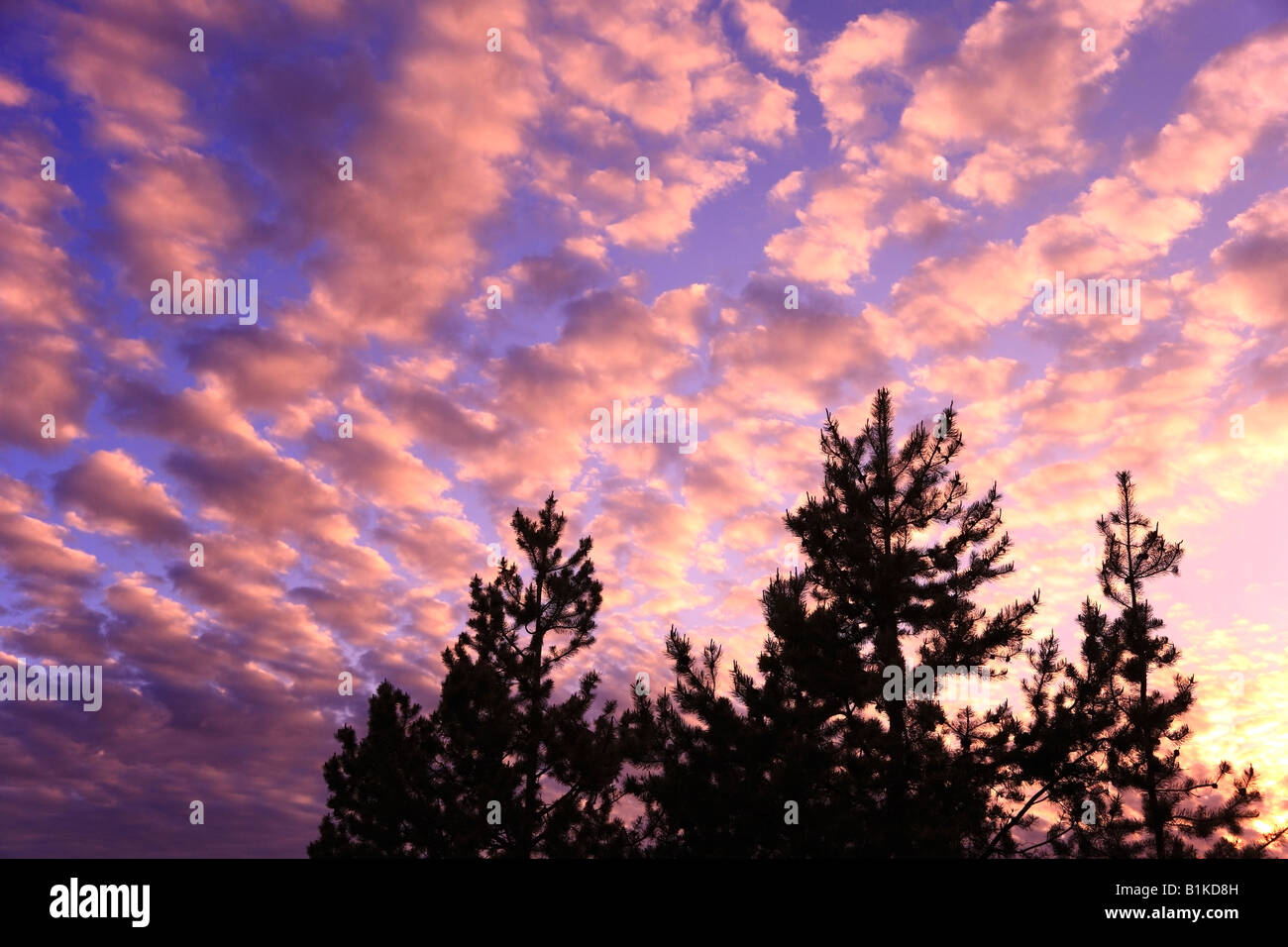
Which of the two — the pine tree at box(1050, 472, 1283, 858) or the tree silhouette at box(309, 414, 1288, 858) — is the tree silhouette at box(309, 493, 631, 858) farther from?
the pine tree at box(1050, 472, 1283, 858)

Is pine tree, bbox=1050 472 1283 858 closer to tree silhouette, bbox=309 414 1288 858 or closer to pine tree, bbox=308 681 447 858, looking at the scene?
tree silhouette, bbox=309 414 1288 858

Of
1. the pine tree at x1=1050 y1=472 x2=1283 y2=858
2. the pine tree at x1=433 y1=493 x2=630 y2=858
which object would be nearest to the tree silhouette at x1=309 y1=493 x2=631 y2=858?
the pine tree at x1=433 y1=493 x2=630 y2=858

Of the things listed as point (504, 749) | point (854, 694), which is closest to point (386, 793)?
point (504, 749)

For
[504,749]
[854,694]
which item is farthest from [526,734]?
[854,694]

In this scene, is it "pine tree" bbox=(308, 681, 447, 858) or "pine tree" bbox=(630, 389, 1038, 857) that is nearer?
"pine tree" bbox=(630, 389, 1038, 857)

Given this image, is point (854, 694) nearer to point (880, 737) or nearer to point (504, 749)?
point (880, 737)

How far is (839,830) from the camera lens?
1748cm

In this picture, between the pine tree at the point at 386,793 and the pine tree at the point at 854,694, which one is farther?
the pine tree at the point at 386,793

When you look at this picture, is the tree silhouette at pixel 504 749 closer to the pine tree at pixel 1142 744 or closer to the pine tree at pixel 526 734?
the pine tree at pixel 526 734

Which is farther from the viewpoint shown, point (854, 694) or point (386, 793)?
point (386, 793)

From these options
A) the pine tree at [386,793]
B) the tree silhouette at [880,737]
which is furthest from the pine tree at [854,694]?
the pine tree at [386,793]

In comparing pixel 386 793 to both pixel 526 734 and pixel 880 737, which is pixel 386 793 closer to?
pixel 526 734

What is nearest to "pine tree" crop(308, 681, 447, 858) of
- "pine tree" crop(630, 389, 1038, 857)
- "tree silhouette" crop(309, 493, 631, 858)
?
"tree silhouette" crop(309, 493, 631, 858)
